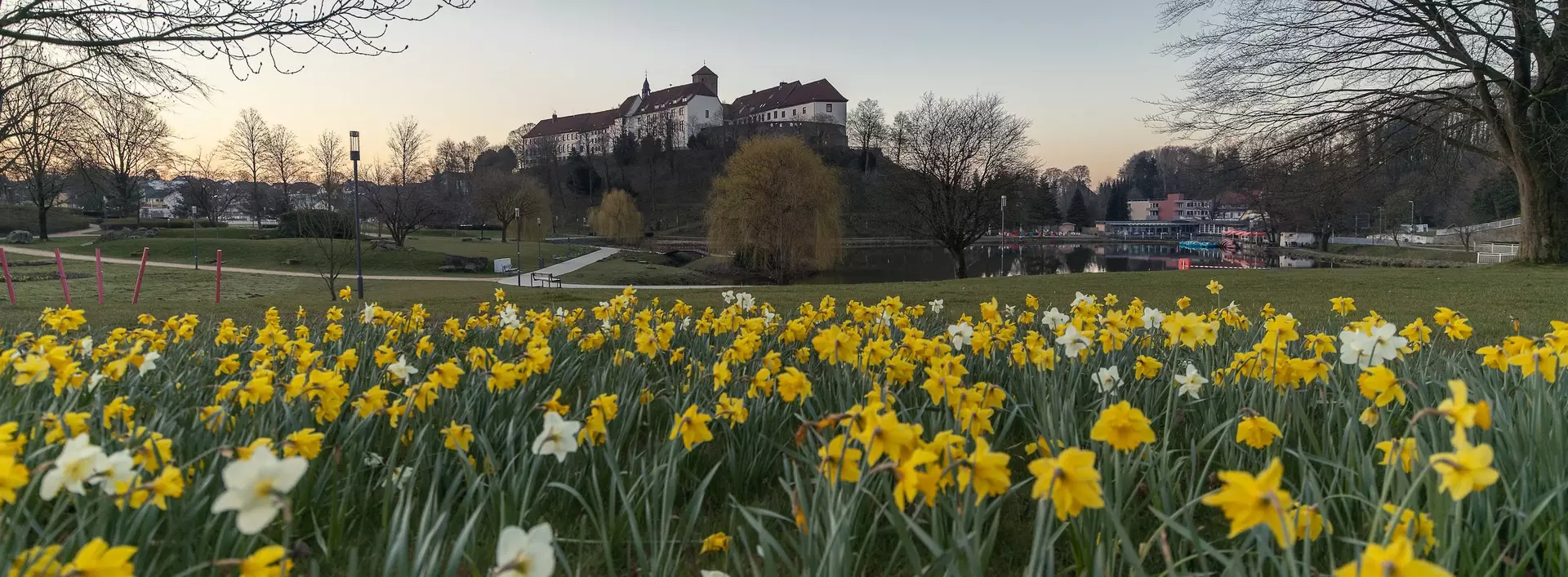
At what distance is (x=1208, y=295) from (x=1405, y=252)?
51.6 meters

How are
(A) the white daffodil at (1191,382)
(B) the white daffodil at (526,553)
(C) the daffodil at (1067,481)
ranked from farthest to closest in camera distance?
(A) the white daffodil at (1191,382) → (C) the daffodil at (1067,481) → (B) the white daffodil at (526,553)

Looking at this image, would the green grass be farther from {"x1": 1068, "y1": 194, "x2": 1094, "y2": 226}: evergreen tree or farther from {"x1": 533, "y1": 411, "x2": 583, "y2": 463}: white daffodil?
{"x1": 1068, "y1": 194, "x2": 1094, "y2": 226}: evergreen tree

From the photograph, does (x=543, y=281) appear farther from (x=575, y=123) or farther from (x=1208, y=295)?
(x=575, y=123)

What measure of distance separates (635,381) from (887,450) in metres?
1.92

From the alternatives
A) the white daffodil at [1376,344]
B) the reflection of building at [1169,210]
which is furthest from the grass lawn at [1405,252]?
the reflection of building at [1169,210]

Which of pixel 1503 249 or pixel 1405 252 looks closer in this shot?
pixel 1503 249

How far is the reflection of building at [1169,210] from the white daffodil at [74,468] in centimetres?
12823

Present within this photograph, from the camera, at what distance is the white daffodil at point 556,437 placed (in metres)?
1.59

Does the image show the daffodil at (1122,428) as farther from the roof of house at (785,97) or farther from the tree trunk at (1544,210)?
the roof of house at (785,97)

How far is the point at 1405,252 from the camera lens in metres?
48.8

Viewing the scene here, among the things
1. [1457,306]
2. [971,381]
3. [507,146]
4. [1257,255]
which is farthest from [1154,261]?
[507,146]

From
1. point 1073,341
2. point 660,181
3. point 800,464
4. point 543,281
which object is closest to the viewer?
point 800,464

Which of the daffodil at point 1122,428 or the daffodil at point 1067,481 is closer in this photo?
the daffodil at point 1067,481

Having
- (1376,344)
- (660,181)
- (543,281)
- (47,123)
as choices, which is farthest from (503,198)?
(1376,344)
